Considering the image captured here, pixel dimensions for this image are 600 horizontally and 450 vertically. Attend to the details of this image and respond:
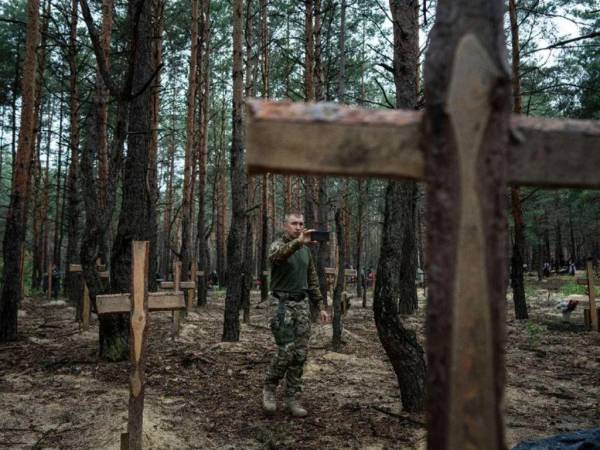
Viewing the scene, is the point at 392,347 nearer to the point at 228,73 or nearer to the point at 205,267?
the point at 205,267

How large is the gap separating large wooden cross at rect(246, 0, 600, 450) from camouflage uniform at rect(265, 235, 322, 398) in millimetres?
3424

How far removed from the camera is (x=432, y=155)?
117 centimetres

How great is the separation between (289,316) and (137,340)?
169 cm

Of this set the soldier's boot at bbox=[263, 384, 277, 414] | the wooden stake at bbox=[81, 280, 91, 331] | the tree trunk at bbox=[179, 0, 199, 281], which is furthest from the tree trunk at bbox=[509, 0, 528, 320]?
the wooden stake at bbox=[81, 280, 91, 331]

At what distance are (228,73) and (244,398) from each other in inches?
799

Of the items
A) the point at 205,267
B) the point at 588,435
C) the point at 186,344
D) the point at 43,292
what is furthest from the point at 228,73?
the point at 588,435

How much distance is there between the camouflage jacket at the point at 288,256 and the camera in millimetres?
4629

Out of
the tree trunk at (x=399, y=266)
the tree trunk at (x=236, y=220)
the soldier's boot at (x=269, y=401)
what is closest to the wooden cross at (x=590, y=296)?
the tree trunk at (x=399, y=266)

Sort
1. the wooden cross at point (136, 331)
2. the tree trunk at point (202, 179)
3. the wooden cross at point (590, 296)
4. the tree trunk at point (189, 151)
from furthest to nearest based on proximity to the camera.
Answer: the tree trunk at point (202, 179)
the tree trunk at point (189, 151)
the wooden cross at point (590, 296)
the wooden cross at point (136, 331)

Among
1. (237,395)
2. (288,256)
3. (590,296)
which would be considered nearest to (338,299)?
(237,395)

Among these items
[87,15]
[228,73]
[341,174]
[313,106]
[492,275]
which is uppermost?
[228,73]

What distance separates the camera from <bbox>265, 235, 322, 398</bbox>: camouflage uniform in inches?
186

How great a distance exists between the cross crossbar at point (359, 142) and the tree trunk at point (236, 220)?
730 cm

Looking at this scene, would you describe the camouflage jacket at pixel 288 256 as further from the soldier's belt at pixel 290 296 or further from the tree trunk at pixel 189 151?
the tree trunk at pixel 189 151
